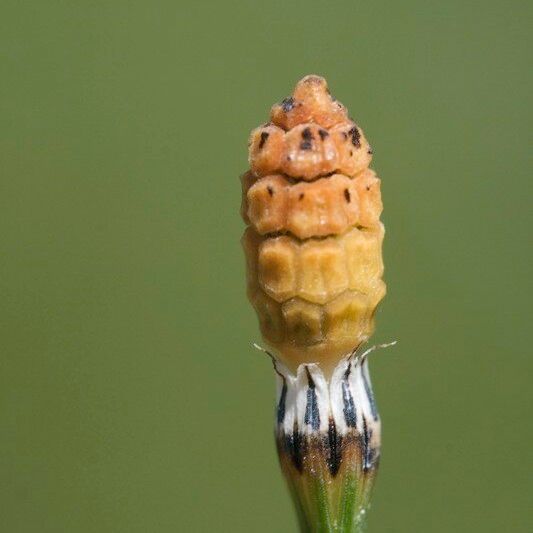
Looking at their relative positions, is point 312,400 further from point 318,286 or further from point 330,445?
point 318,286

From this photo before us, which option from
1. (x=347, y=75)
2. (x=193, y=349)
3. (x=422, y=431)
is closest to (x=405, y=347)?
(x=422, y=431)

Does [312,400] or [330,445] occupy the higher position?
[312,400]

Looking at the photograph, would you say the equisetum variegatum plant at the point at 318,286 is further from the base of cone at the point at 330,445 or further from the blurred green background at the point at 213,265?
the blurred green background at the point at 213,265

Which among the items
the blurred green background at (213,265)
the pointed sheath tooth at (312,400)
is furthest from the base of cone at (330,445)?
the blurred green background at (213,265)

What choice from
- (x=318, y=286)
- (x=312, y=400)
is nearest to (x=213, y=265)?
(x=312, y=400)

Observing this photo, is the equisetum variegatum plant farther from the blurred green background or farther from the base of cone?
the blurred green background

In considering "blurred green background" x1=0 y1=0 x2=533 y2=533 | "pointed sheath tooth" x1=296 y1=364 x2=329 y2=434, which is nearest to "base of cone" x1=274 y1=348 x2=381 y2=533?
"pointed sheath tooth" x1=296 y1=364 x2=329 y2=434
